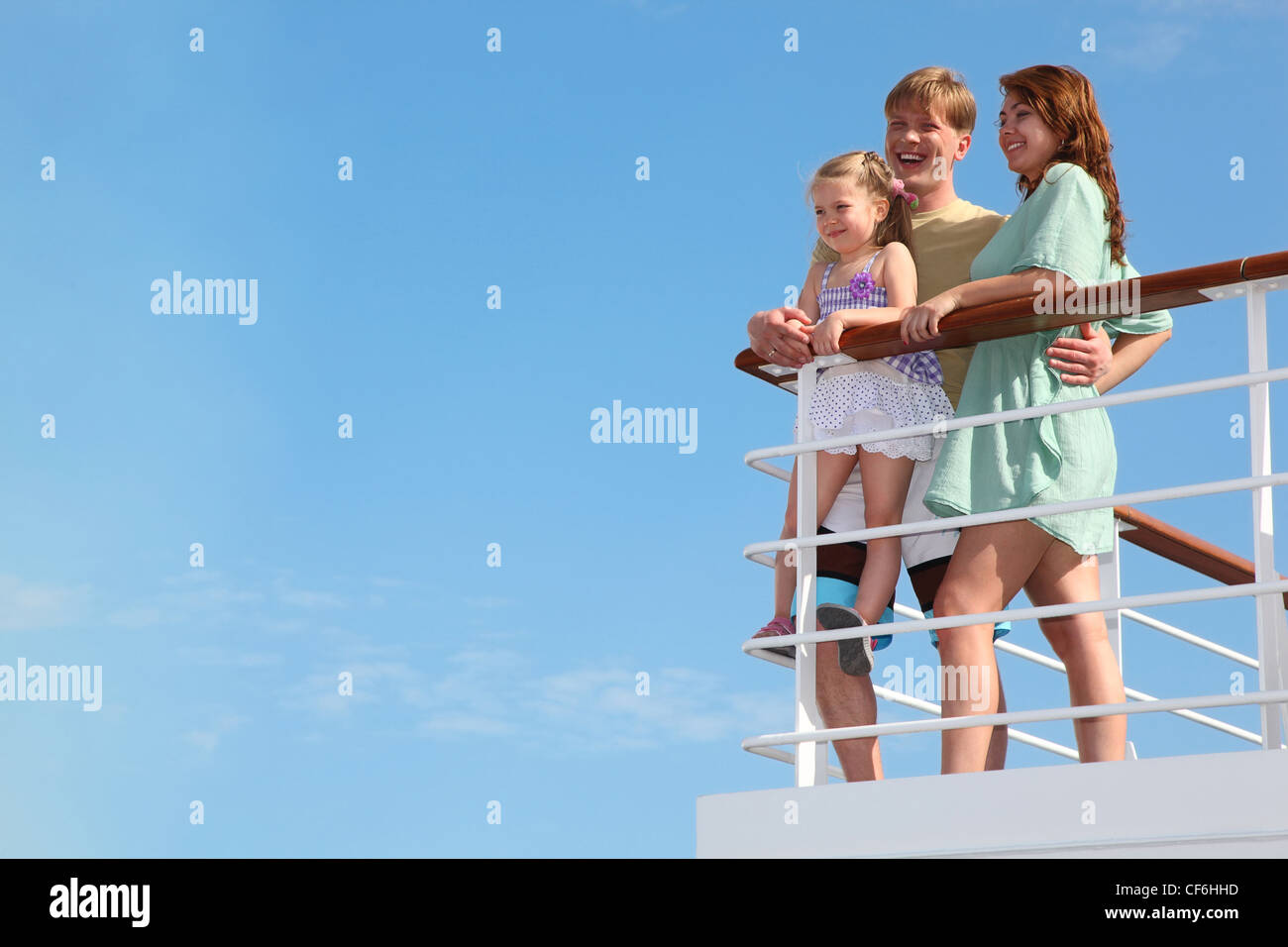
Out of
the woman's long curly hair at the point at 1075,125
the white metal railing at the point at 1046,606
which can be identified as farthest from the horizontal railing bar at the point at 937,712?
the woman's long curly hair at the point at 1075,125

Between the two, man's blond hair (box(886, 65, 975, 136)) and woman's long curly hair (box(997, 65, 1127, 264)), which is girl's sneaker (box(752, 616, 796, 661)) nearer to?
woman's long curly hair (box(997, 65, 1127, 264))

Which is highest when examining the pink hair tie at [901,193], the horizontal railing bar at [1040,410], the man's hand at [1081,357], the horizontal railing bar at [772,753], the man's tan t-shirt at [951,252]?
the pink hair tie at [901,193]

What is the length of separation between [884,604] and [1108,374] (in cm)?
84

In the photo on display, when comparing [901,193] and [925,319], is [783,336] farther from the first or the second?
[901,193]

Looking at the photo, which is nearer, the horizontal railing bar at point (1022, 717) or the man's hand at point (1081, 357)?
the horizontal railing bar at point (1022, 717)

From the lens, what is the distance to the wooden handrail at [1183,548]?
4.58 meters

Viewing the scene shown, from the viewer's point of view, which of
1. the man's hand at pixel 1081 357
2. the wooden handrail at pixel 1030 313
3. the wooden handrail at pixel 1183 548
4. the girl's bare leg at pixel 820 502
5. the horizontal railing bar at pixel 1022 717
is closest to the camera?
the horizontal railing bar at pixel 1022 717

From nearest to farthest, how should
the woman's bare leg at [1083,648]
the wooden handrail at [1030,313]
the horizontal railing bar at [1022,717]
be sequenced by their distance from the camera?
the horizontal railing bar at [1022,717] → the wooden handrail at [1030,313] → the woman's bare leg at [1083,648]

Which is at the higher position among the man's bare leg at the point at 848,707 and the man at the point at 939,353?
the man at the point at 939,353

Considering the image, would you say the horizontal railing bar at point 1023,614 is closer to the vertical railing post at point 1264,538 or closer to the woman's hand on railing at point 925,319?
the vertical railing post at point 1264,538

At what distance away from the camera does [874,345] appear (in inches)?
147

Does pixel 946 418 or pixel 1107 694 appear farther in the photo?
pixel 946 418
